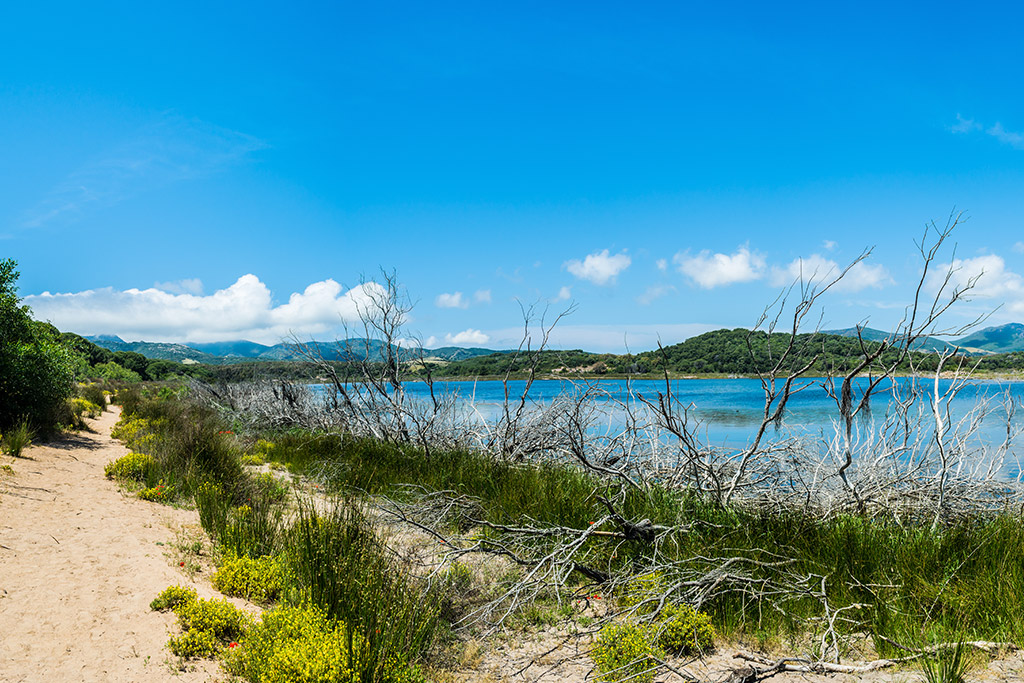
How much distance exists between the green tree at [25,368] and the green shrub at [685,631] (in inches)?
524

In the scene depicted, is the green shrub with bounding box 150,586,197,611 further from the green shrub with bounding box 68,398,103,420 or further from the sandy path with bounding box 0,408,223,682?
the green shrub with bounding box 68,398,103,420

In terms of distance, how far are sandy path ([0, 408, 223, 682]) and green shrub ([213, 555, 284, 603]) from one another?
9.7 inches

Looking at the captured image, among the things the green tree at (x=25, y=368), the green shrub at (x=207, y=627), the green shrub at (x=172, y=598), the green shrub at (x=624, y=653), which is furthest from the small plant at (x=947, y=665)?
the green tree at (x=25, y=368)

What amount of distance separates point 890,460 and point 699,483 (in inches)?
98.6

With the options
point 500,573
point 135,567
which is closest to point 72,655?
point 135,567

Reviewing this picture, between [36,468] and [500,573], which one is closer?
[500,573]

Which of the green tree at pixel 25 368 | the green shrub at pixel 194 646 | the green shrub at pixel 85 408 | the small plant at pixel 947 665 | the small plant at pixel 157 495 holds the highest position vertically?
the green tree at pixel 25 368

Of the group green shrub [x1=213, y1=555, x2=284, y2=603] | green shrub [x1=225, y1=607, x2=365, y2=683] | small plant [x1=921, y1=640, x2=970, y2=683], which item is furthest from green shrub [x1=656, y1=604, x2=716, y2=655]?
green shrub [x1=213, y1=555, x2=284, y2=603]

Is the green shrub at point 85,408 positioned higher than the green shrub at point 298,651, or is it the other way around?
the green shrub at point 85,408

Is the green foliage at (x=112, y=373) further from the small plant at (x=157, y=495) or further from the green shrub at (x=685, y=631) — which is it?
the green shrub at (x=685, y=631)

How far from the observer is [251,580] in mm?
5277

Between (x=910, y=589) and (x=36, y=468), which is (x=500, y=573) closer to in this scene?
(x=910, y=589)

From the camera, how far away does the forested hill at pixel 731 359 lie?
5.45 meters

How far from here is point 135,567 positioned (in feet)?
18.6
